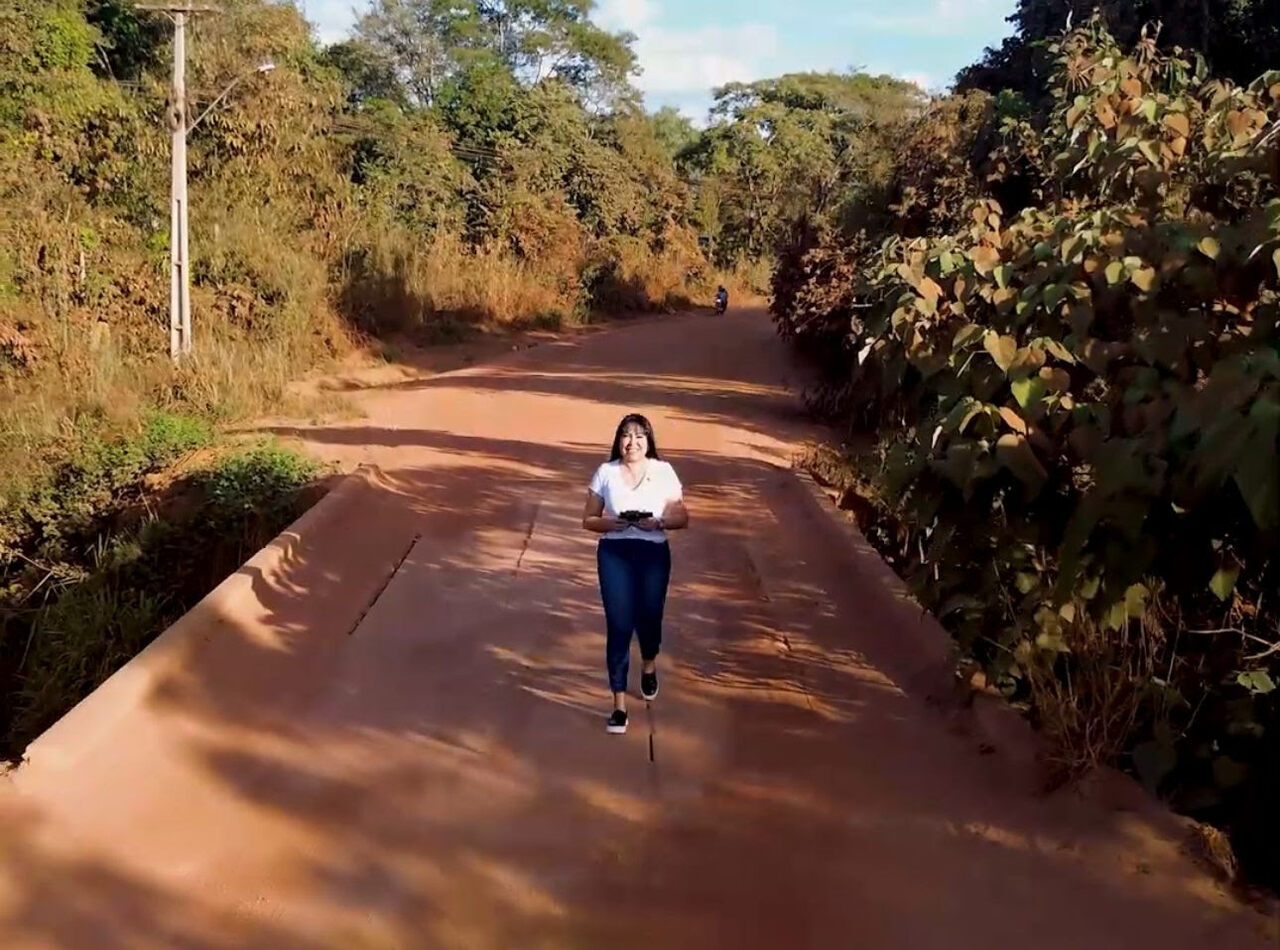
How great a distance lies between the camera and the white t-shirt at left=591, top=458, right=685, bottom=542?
607 centimetres

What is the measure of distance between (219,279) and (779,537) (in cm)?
1364

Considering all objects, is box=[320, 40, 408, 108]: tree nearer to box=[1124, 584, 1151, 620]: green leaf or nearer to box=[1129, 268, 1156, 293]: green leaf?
box=[1129, 268, 1156, 293]: green leaf

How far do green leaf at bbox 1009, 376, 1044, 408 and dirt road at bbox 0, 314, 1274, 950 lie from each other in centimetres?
149

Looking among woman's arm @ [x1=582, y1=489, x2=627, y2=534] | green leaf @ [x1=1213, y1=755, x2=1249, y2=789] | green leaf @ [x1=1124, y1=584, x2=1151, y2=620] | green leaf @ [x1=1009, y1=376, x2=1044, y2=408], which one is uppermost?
green leaf @ [x1=1009, y1=376, x2=1044, y2=408]

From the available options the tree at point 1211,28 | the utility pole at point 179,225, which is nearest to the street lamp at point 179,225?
the utility pole at point 179,225

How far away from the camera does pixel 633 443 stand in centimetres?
616

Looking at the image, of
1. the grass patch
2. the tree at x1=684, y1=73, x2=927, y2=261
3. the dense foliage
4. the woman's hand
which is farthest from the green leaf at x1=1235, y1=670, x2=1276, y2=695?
the tree at x1=684, y1=73, x2=927, y2=261

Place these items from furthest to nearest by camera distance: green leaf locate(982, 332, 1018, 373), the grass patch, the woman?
the grass patch → the woman → green leaf locate(982, 332, 1018, 373)

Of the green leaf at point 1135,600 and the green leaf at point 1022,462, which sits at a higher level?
the green leaf at point 1022,462

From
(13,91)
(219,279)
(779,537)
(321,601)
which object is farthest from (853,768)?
(13,91)

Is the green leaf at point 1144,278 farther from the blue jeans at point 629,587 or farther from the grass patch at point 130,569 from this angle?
the grass patch at point 130,569

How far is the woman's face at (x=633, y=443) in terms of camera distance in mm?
6160

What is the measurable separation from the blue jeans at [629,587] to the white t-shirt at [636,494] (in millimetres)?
51

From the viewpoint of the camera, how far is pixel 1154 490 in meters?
3.65
